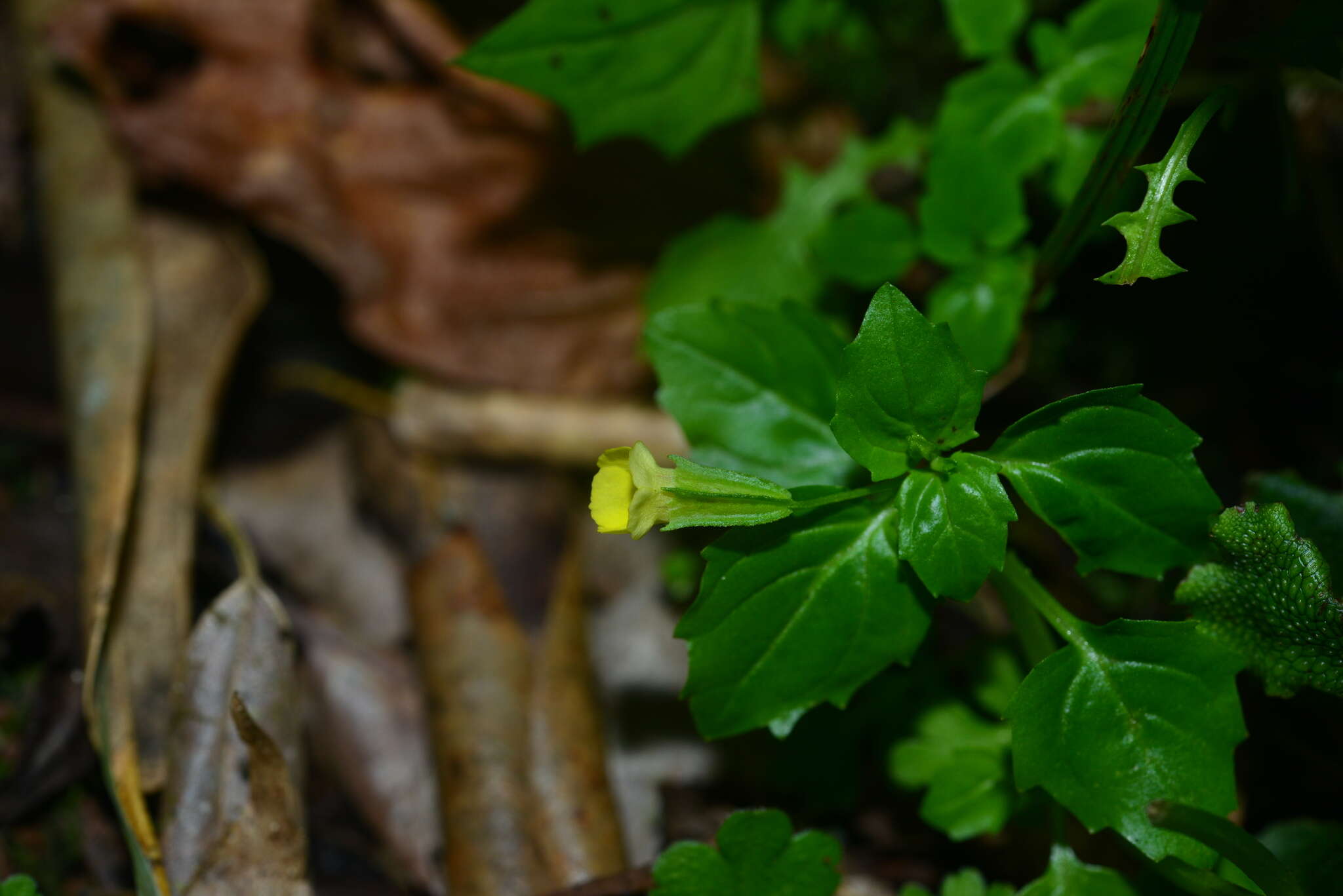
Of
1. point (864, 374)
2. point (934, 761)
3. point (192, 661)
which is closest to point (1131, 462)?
point (864, 374)

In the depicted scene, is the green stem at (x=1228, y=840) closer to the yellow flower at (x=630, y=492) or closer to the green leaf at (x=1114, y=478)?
the green leaf at (x=1114, y=478)

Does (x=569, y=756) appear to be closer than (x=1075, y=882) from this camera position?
No

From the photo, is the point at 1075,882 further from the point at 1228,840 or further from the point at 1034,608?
the point at 1034,608

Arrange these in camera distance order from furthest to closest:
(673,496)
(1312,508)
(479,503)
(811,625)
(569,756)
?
(479,503) → (569,756) → (1312,508) → (811,625) → (673,496)

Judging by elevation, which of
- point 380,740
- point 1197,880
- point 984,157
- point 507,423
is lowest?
point 380,740

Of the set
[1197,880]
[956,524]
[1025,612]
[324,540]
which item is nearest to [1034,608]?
[1025,612]

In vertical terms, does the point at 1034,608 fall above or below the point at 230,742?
above

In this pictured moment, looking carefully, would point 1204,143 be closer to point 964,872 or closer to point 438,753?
point 964,872
